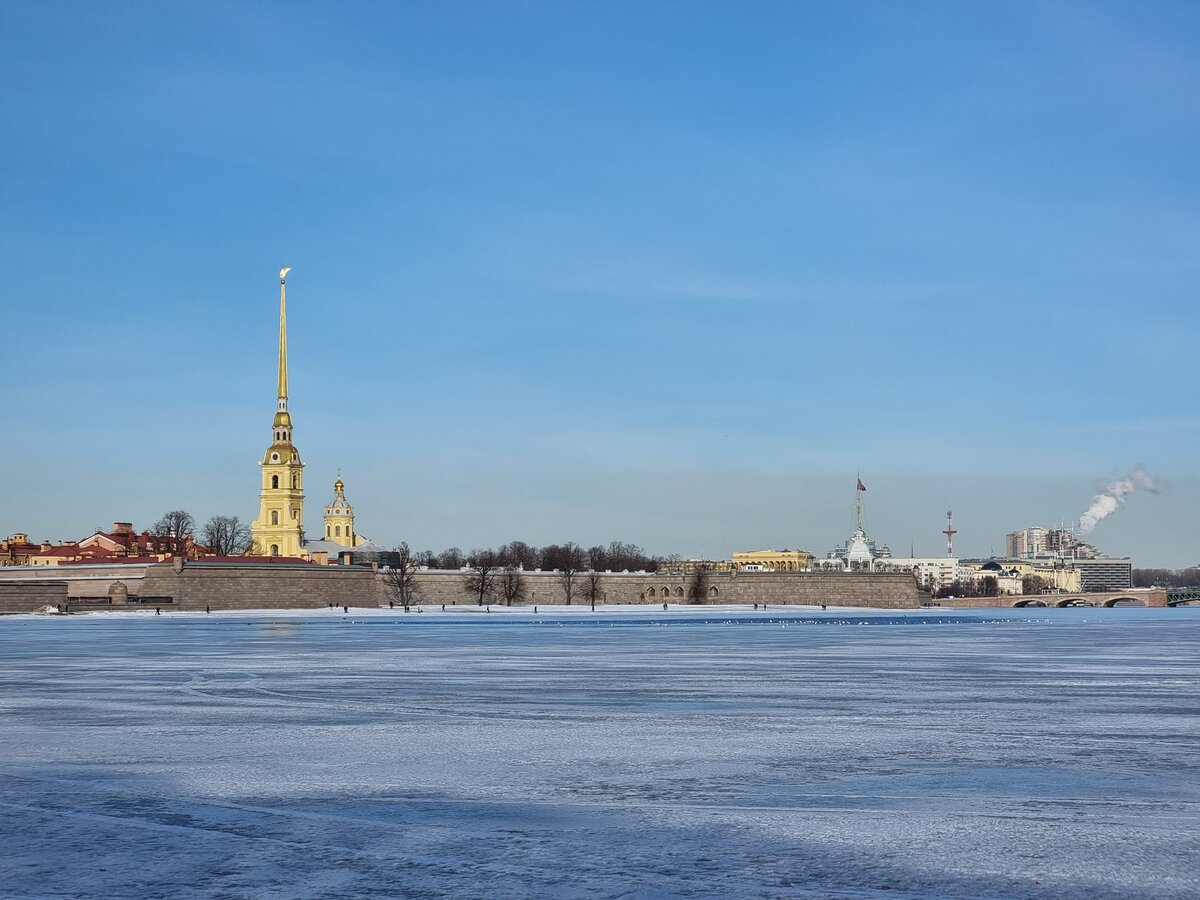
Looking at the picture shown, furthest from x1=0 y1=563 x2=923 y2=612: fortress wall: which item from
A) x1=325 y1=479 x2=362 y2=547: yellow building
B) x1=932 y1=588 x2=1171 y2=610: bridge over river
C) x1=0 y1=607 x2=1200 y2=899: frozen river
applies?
x1=0 y1=607 x2=1200 y2=899: frozen river

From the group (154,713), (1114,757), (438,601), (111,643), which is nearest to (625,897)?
(1114,757)

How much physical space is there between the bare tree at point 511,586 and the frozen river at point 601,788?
86.8 meters

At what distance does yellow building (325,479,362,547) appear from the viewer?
135625 mm

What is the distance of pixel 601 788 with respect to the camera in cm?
970

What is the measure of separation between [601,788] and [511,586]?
9855 centimetres

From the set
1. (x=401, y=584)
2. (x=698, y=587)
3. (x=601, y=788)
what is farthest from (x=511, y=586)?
(x=601, y=788)

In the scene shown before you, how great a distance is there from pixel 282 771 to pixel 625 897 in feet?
15.7

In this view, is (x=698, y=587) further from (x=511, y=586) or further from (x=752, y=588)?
(x=511, y=586)

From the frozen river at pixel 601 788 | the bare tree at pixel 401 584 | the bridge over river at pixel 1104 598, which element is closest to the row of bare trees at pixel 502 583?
the bare tree at pixel 401 584

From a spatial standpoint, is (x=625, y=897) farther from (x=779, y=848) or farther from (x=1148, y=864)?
(x=1148, y=864)

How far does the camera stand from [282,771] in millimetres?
10523

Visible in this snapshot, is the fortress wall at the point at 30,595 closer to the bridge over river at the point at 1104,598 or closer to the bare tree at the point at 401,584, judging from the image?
the bare tree at the point at 401,584

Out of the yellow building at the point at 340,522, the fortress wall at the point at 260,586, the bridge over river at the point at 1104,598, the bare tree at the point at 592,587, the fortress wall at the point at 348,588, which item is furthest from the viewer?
the bridge over river at the point at 1104,598

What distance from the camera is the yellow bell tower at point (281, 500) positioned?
114375mm
